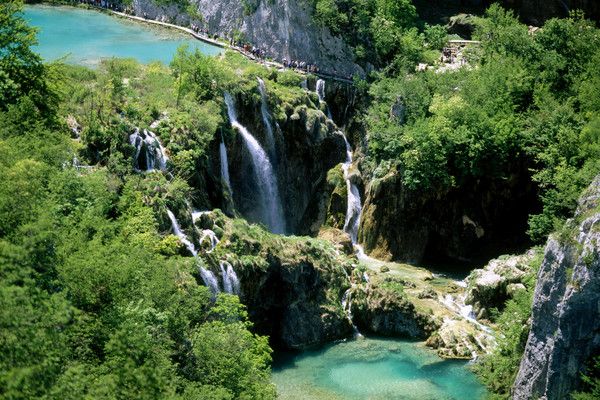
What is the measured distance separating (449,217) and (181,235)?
20.1 meters

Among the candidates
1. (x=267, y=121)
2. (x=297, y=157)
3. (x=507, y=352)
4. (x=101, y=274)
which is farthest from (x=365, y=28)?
(x=101, y=274)

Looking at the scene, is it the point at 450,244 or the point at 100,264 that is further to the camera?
the point at 450,244

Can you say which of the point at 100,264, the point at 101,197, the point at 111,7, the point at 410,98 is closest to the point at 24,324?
the point at 100,264

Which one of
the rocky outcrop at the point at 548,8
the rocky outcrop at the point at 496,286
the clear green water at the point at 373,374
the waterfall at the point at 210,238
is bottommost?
the clear green water at the point at 373,374

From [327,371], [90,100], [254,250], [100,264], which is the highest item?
[90,100]

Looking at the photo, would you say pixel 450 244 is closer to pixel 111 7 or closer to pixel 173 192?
pixel 173 192

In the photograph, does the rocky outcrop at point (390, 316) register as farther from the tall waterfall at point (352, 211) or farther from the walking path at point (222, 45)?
the walking path at point (222, 45)

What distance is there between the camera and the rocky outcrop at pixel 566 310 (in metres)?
24.9

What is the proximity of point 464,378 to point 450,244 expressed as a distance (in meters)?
14.8

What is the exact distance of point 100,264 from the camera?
21.8m

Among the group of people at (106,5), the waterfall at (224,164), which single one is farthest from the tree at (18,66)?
the group of people at (106,5)

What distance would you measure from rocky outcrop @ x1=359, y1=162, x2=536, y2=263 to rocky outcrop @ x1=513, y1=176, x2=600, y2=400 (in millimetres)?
16884

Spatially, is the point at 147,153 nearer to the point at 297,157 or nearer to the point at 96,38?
the point at 297,157

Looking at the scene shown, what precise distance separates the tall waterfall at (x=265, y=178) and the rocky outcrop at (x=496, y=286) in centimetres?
1217
